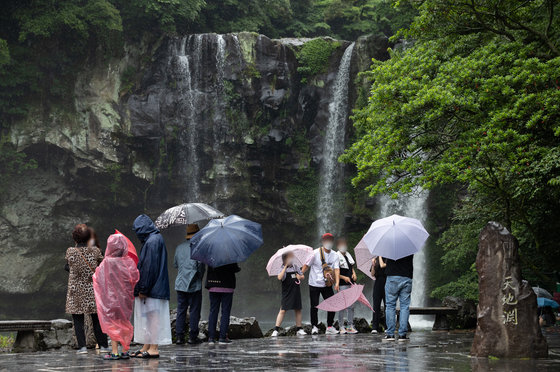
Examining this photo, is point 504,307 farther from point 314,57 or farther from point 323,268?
point 314,57

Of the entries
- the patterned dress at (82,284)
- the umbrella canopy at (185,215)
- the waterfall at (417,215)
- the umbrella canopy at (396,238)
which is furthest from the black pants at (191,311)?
the waterfall at (417,215)

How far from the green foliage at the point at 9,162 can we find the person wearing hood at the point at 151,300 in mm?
21110

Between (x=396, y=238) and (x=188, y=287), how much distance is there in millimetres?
3329

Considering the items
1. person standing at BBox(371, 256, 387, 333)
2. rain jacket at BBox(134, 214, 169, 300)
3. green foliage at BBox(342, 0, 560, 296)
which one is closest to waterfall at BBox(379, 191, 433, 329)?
green foliage at BBox(342, 0, 560, 296)

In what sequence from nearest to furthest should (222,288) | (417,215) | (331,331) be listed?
1. (222,288)
2. (331,331)
3. (417,215)

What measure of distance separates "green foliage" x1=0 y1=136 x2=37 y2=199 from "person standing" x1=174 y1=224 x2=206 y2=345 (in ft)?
62.7

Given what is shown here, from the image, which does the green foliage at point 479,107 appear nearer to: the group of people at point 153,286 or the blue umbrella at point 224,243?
the group of people at point 153,286

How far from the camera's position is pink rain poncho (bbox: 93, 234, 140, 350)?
7.89m

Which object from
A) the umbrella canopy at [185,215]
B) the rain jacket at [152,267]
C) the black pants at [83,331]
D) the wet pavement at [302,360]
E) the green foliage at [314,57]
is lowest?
the wet pavement at [302,360]

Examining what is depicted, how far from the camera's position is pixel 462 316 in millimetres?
14773

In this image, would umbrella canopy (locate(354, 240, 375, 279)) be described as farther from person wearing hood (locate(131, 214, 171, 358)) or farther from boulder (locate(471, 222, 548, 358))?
person wearing hood (locate(131, 214, 171, 358))

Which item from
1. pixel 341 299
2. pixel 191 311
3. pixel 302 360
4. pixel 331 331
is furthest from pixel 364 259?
pixel 302 360

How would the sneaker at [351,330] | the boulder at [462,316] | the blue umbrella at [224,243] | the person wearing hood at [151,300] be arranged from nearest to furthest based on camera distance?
the person wearing hood at [151,300] < the blue umbrella at [224,243] < the sneaker at [351,330] < the boulder at [462,316]

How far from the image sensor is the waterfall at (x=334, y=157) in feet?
97.2
